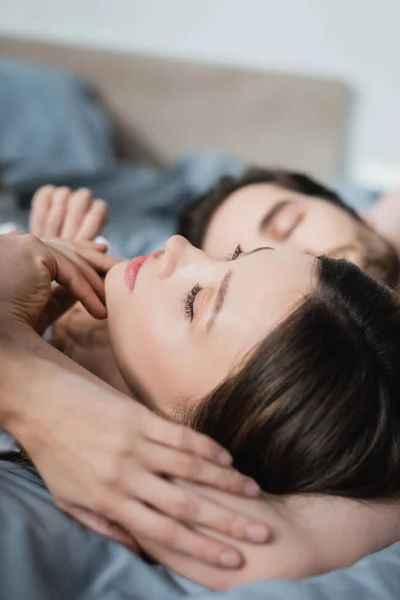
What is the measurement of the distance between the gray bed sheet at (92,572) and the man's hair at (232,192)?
779 mm

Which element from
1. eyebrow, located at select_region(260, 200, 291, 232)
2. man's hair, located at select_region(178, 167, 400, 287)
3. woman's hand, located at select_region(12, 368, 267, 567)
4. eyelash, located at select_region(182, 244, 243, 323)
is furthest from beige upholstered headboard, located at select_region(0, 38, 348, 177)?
woman's hand, located at select_region(12, 368, 267, 567)

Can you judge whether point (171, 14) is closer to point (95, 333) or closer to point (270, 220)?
point (270, 220)

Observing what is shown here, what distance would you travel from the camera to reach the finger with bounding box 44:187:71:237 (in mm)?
1151

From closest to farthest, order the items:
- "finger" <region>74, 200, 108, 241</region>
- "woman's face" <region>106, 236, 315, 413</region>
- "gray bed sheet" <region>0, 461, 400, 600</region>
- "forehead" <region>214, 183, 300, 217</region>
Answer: "gray bed sheet" <region>0, 461, 400, 600</region> → "woman's face" <region>106, 236, 315, 413</region> → "finger" <region>74, 200, 108, 241</region> → "forehead" <region>214, 183, 300, 217</region>

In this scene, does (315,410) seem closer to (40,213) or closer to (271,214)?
(271,214)

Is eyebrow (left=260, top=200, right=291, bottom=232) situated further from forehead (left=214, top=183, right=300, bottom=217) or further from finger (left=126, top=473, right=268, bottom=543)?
finger (left=126, top=473, right=268, bottom=543)

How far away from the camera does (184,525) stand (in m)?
0.60

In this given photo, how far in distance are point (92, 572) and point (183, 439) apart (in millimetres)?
162

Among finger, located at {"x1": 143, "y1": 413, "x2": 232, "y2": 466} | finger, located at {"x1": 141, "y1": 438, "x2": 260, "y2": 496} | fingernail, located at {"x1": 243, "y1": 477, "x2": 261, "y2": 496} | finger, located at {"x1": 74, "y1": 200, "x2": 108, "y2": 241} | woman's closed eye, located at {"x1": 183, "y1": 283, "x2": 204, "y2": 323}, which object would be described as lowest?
finger, located at {"x1": 74, "y1": 200, "x2": 108, "y2": 241}

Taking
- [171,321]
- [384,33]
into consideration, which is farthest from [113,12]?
[171,321]

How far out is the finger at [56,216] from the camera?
1.15 meters

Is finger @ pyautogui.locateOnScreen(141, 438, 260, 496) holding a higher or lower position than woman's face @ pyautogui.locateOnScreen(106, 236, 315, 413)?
lower

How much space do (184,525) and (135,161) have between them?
2099mm

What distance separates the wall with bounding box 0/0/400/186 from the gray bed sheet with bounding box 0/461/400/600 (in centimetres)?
215
